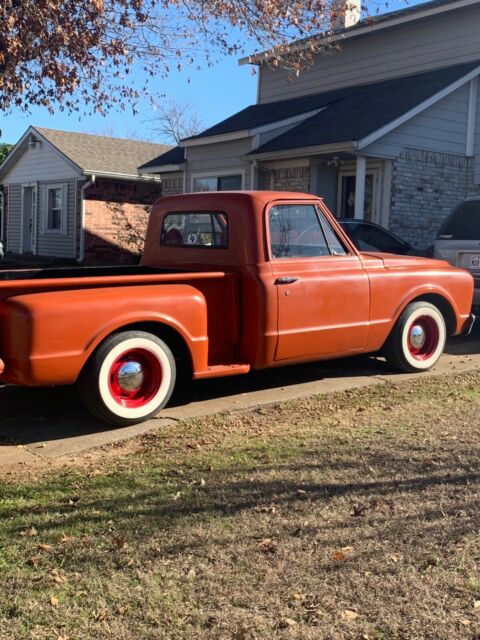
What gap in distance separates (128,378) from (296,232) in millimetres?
2138

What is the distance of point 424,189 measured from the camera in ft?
47.5

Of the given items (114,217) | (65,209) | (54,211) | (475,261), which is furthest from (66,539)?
(54,211)

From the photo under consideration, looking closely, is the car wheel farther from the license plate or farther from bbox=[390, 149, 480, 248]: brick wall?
bbox=[390, 149, 480, 248]: brick wall

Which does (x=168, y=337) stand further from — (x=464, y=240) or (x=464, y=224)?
(x=464, y=224)

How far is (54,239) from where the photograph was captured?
2372 centimetres

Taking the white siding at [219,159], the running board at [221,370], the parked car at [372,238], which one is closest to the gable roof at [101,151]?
the white siding at [219,159]

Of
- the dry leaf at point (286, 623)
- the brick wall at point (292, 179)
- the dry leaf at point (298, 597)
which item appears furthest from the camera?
the brick wall at point (292, 179)

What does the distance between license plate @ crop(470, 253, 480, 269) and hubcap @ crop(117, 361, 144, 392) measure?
5.46 metres

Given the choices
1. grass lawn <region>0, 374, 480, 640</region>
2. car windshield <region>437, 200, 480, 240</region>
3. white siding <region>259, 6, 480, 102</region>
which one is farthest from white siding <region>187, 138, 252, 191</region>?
grass lawn <region>0, 374, 480, 640</region>

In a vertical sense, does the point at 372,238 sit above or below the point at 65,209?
below

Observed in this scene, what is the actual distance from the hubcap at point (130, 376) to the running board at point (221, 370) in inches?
18.8

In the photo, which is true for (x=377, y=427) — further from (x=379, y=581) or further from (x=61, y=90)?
(x=61, y=90)

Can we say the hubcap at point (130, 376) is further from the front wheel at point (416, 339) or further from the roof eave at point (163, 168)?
the roof eave at point (163, 168)

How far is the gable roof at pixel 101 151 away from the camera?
73.0 feet
